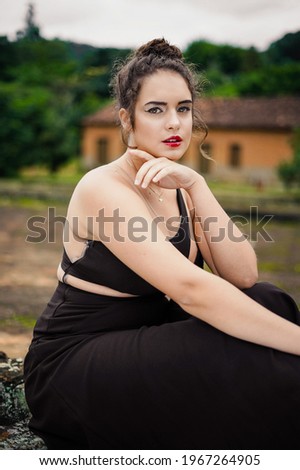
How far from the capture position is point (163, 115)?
2.21 metres

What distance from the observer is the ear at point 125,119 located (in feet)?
7.54

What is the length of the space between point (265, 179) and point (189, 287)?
96.2 ft

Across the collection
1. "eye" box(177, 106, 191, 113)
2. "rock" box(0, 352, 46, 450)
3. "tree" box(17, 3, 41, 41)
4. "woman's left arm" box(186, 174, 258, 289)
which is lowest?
"rock" box(0, 352, 46, 450)

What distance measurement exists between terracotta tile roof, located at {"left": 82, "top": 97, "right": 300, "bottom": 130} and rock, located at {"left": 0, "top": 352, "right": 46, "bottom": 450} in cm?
2798

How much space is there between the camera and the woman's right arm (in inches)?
72.2

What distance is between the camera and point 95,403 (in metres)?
1.85

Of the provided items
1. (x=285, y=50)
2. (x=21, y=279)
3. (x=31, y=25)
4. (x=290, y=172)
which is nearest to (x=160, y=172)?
(x=21, y=279)

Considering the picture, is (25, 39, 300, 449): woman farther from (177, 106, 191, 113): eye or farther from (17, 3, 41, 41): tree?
(17, 3, 41, 41): tree

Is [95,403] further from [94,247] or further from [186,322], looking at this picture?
[94,247]

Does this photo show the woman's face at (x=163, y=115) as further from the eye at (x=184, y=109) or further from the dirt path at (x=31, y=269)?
the dirt path at (x=31, y=269)

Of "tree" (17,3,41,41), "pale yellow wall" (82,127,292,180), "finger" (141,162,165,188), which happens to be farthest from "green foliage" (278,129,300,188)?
"finger" (141,162,165,188)

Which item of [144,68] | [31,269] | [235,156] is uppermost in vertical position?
[144,68]

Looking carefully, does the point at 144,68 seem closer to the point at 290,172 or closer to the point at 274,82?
the point at 290,172

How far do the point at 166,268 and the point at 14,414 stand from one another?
3.21 ft
